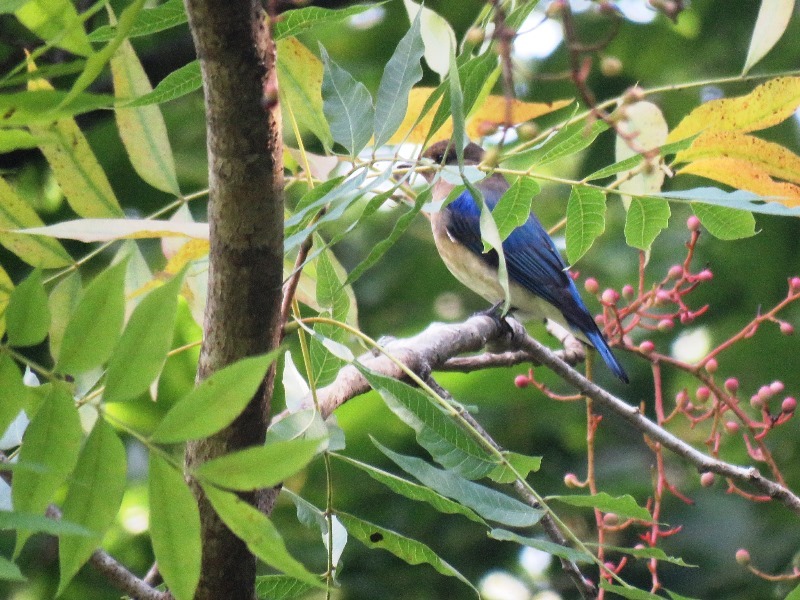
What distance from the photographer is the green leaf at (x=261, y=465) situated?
3.25ft

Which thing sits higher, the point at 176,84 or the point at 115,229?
the point at 176,84

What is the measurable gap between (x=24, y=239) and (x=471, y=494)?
2.88 feet

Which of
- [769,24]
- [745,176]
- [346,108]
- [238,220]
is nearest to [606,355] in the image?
[745,176]

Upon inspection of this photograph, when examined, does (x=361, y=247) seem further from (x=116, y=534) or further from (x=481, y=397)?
(x=116, y=534)

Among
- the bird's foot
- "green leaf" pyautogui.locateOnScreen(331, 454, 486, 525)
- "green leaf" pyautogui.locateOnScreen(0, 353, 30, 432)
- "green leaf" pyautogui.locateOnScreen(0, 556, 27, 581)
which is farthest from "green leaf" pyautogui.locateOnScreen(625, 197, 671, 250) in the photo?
the bird's foot

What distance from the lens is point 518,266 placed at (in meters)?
4.79

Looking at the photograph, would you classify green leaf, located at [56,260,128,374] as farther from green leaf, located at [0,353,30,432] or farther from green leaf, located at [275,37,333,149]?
green leaf, located at [275,37,333,149]

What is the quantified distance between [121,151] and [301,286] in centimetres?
237

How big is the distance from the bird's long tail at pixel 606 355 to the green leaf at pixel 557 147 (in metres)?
2.49

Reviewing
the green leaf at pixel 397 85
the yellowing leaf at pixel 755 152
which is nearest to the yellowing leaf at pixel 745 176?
the yellowing leaf at pixel 755 152

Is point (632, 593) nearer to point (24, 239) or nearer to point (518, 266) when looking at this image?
point (24, 239)

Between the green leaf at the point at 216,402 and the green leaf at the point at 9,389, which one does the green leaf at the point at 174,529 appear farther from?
the green leaf at the point at 9,389

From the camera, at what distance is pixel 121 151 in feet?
13.9

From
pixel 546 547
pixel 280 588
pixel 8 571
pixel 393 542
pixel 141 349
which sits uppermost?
pixel 141 349
